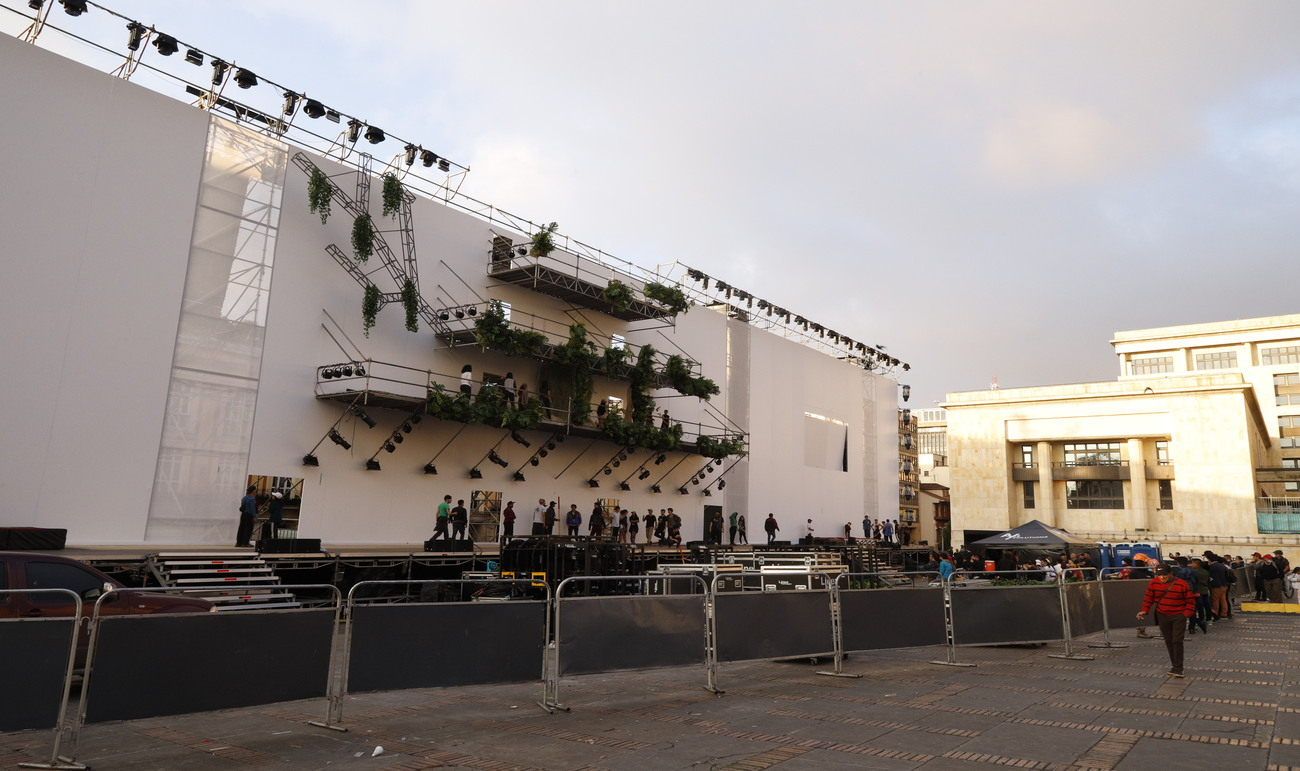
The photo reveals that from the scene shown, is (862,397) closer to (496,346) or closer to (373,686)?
(496,346)

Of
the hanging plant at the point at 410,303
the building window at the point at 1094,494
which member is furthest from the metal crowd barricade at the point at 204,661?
the building window at the point at 1094,494

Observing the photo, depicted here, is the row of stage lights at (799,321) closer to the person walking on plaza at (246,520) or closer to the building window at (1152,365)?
the person walking on plaza at (246,520)

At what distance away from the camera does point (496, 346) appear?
2275 centimetres

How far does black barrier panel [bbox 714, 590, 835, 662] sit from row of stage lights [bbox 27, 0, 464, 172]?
17.9 metres

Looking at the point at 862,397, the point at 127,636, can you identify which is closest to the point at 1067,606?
the point at 127,636

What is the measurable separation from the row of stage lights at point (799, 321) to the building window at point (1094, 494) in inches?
656

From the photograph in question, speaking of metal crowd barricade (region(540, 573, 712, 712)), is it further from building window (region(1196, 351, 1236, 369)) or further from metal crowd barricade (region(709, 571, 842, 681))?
building window (region(1196, 351, 1236, 369))

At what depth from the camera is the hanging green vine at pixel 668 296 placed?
27656 millimetres

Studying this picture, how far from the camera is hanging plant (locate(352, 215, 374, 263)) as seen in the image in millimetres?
21000

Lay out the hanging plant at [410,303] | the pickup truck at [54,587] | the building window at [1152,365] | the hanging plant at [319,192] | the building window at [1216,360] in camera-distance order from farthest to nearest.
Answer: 1. the building window at [1152,365]
2. the building window at [1216,360]
3. the hanging plant at [410,303]
4. the hanging plant at [319,192]
5. the pickup truck at [54,587]

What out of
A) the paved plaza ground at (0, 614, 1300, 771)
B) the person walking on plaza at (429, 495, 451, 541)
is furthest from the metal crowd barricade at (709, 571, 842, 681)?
the person walking on plaza at (429, 495, 451, 541)

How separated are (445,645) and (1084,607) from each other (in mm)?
11278

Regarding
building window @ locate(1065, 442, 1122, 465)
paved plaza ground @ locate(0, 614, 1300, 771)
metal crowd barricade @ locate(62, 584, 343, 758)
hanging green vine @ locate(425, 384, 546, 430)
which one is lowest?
paved plaza ground @ locate(0, 614, 1300, 771)

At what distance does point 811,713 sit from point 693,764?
2.37 meters
